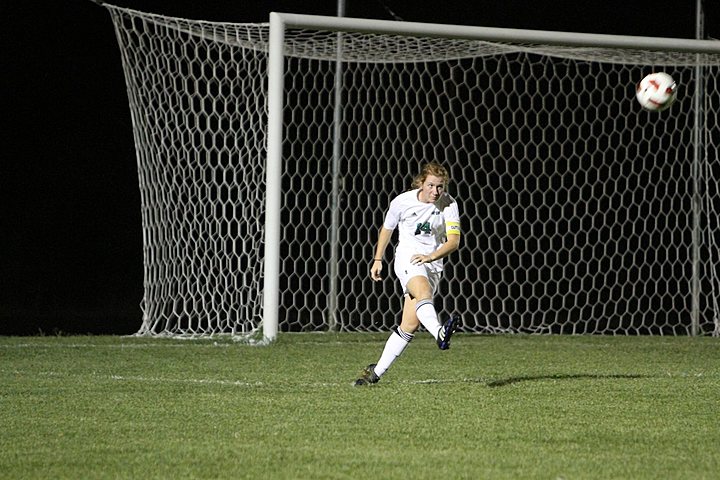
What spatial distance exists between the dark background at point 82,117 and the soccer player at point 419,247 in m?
10.4

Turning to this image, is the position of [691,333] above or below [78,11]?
below

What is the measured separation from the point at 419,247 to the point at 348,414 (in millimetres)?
1729

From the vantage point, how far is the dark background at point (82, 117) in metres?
18.2

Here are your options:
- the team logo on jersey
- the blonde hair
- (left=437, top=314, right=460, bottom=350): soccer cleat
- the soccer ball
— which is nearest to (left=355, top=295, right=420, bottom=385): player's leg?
the team logo on jersey

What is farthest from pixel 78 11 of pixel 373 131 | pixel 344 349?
pixel 344 349

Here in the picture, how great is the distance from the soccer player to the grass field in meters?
0.31

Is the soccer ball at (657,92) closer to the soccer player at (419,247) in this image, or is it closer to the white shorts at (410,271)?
the soccer player at (419,247)

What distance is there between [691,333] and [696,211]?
1351 millimetres

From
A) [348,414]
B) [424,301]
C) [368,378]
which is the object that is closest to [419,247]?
[424,301]

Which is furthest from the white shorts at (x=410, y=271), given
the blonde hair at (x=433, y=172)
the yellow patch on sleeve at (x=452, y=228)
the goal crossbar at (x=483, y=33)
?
the goal crossbar at (x=483, y=33)

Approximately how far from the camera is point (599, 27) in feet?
59.5

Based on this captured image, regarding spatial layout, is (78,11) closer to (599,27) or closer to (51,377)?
(599,27)

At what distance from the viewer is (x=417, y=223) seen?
786 cm

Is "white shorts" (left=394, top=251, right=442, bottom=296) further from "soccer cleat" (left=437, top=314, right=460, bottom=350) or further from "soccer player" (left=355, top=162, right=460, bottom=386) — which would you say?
"soccer cleat" (left=437, top=314, right=460, bottom=350)
